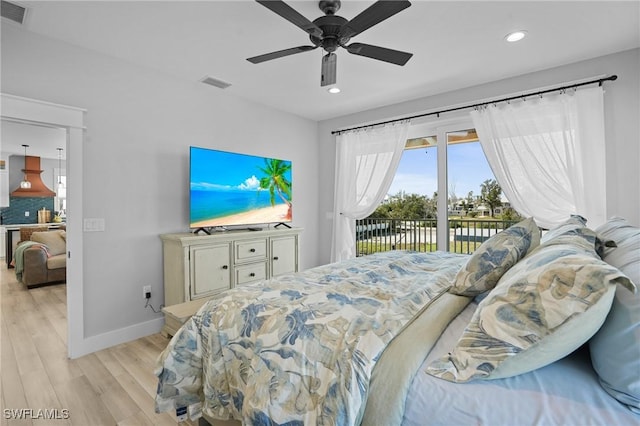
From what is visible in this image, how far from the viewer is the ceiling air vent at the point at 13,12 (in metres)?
2.08

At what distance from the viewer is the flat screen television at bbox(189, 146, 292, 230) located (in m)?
3.23

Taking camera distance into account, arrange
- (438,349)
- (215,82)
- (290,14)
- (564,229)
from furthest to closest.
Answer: (215,82) → (290,14) → (564,229) → (438,349)

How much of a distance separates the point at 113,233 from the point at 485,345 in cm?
309

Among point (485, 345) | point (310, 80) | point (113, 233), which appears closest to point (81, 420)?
point (113, 233)

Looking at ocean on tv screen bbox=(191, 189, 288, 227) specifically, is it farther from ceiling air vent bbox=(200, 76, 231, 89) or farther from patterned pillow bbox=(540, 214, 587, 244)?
patterned pillow bbox=(540, 214, 587, 244)

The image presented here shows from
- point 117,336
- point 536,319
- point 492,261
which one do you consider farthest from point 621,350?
point 117,336

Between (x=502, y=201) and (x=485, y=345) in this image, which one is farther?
(x=502, y=201)

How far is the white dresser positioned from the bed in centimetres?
155

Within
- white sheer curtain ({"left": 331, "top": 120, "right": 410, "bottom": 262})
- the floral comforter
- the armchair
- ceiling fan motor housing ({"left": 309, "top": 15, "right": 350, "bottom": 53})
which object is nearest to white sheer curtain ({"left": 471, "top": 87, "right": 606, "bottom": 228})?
white sheer curtain ({"left": 331, "top": 120, "right": 410, "bottom": 262})

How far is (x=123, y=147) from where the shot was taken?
113 inches

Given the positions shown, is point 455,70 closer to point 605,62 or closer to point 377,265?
point 605,62

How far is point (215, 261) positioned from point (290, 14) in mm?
2317

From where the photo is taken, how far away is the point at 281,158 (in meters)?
4.39

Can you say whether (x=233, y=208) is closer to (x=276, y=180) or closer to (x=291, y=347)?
(x=276, y=180)
